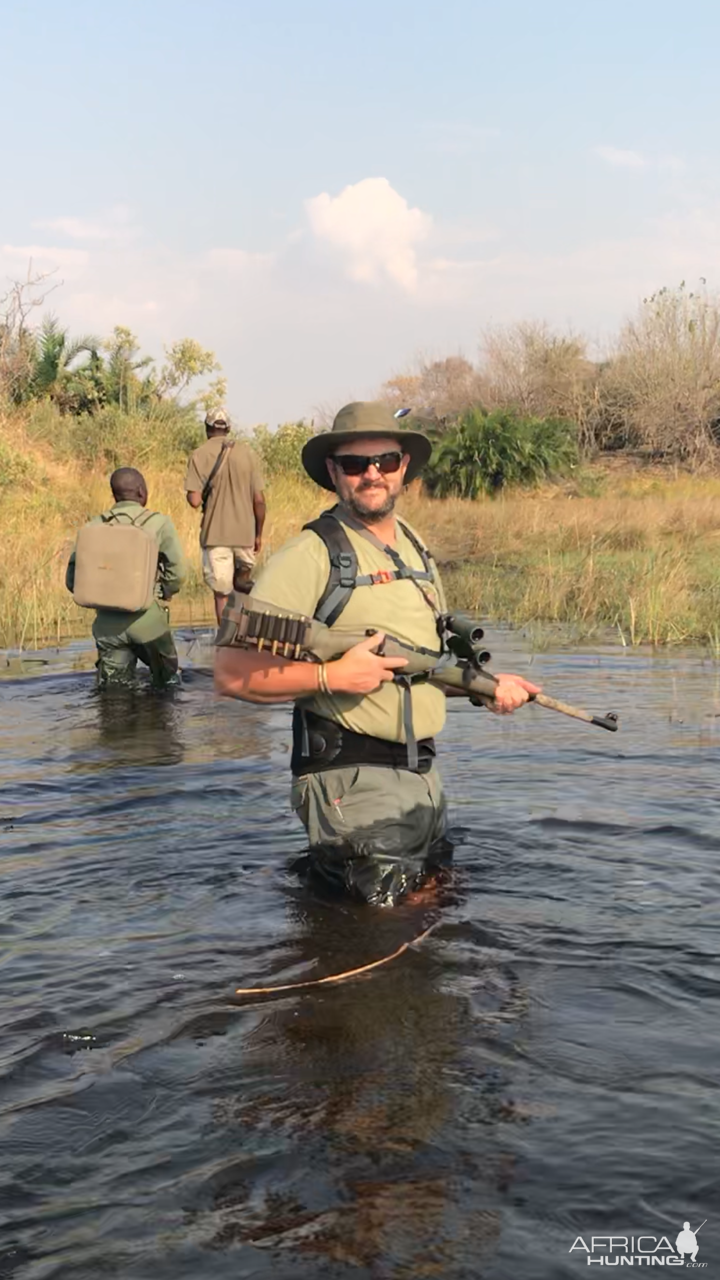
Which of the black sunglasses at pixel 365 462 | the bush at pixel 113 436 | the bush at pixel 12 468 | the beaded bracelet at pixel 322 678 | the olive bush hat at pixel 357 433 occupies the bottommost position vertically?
the beaded bracelet at pixel 322 678

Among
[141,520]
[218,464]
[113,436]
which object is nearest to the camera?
[141,520]

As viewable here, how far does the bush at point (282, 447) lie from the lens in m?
25.2

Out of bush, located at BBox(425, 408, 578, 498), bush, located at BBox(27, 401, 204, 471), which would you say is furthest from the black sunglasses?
bush, located at BBox(425, 408, 578, 498)

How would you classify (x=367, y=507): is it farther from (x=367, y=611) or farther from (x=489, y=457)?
(x=489, y=457)

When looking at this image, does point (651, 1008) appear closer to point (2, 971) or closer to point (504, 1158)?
point (504, 1158)

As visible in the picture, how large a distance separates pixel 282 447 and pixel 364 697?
22144 mm

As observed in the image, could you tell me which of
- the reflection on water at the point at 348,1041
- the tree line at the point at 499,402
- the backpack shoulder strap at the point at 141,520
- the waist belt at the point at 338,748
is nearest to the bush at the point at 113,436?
the tree line at the point at 499,402

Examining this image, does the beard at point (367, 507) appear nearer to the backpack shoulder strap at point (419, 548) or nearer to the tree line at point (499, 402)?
the backpack shoulder strap at point (419, 548)

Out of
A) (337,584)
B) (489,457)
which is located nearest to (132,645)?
(337,584)

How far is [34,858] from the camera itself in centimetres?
577

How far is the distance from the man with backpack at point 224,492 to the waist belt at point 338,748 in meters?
7.19

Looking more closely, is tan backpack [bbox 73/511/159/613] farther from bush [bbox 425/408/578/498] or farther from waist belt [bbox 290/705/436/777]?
bush [bbox 425/408/578/498]

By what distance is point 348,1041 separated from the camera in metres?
3.81

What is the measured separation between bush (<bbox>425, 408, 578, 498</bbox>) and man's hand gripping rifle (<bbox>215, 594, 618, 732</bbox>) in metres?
24.3
